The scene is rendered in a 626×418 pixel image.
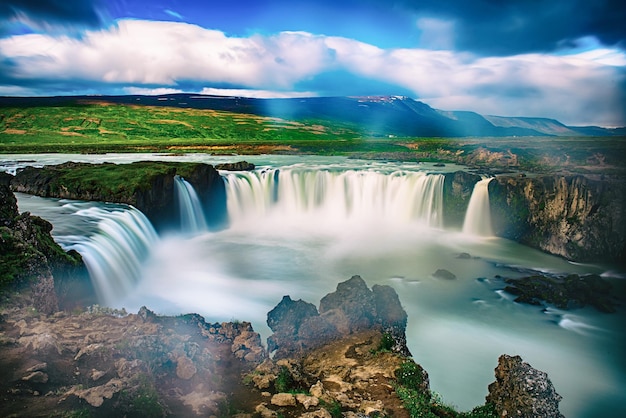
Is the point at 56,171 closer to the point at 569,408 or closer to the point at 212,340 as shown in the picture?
the point at 212,340

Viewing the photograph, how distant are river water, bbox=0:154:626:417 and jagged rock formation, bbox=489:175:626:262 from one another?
109cm

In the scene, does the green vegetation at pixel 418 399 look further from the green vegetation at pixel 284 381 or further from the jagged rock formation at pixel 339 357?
the green vegetation at pixel 284 381

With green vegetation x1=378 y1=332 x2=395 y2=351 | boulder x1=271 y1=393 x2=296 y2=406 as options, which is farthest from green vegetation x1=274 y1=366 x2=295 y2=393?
green vegetation x1=378 y1=332 x2=395 y2=351

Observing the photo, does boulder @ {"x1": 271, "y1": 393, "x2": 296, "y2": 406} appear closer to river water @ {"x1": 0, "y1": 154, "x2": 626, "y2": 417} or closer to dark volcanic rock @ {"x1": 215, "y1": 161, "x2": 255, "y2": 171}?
river water @ {"x1": 0, "y1": 154, "x2": 626, "y2": 417}

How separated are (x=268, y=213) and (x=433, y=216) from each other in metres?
13.6

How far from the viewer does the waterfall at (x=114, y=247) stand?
15.9 metres

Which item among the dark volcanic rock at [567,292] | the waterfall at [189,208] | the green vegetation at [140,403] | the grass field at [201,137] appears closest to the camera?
the green vegetation at [140,403]

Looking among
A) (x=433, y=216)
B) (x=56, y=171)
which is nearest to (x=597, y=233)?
(x=433, y=216)

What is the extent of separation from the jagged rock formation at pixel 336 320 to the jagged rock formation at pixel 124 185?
53.5 feet

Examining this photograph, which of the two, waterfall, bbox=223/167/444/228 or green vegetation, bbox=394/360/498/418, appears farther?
waterfall, bbox=223/167/444/228

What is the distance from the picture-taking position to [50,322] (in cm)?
984

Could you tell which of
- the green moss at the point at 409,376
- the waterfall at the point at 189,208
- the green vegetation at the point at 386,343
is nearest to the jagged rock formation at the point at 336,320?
the green vegetation at the point at 386,343

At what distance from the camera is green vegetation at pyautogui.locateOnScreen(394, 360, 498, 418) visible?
8242mm

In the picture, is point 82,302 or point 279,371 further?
point 82,302
